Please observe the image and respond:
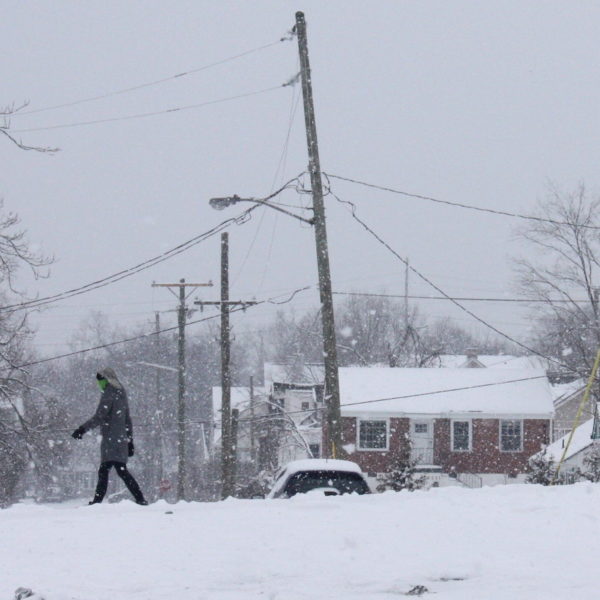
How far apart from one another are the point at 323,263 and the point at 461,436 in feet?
86.7

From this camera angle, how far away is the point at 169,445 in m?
69.4

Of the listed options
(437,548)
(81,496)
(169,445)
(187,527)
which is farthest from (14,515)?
(81,496)

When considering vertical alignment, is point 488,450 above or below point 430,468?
above

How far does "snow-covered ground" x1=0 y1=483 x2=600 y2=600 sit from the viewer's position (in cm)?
605

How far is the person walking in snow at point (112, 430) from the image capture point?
10.8m

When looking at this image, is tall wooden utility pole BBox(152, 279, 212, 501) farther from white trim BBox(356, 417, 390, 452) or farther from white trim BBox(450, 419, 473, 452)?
white trim BBox(450, 419, 473, 452)

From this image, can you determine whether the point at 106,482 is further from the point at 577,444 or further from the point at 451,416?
the point at 451,416

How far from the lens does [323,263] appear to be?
1756 cm

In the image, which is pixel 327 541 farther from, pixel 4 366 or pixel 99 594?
pixel 4 366

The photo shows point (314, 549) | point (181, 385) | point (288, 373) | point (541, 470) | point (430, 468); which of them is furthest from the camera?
point (288, 373)

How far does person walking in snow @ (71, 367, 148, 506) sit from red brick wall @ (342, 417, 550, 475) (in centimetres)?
3134

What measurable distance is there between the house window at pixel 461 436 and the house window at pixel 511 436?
1407mm

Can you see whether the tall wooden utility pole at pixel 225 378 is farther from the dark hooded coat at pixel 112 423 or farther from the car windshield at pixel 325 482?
the dark hooded coat at pixel 112 423

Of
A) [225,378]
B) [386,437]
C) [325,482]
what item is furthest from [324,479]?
[386,437]
